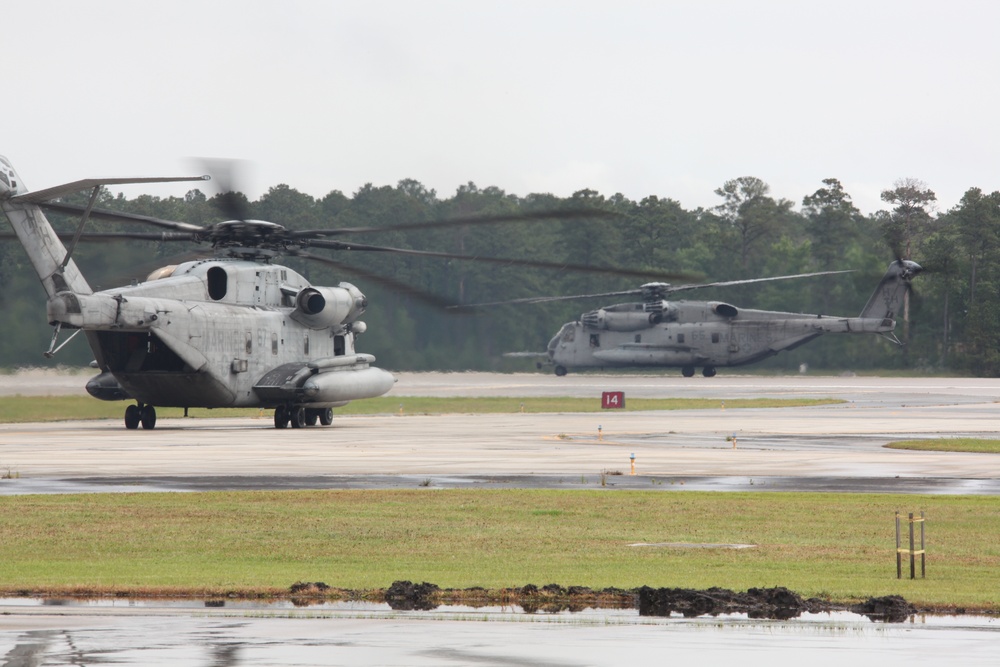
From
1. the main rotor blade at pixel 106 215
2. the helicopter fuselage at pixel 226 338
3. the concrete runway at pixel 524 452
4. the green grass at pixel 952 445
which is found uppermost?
the main rotor blade at pixel 106 215

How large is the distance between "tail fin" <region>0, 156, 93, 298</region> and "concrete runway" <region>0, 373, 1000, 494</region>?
4.65 metres

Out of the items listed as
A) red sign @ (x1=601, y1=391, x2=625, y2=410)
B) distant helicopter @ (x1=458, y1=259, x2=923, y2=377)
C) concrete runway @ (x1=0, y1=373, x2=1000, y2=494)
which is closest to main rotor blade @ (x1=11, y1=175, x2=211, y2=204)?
concrete runway @ (x1=0, y1=373, x2=1000, y2=494)

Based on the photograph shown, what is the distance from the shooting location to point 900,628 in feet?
45.3

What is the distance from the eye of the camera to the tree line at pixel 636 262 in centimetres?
9425

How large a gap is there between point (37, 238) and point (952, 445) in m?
26.9

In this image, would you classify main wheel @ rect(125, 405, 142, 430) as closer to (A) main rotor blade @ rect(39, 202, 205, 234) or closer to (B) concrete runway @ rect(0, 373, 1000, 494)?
(B) concrete runway @ rect(0, 373, 1000, 494)

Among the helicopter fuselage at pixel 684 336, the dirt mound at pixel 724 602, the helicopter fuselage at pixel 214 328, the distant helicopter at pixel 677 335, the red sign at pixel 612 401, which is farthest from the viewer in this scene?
the helicopter fuselage at pixel 684 336

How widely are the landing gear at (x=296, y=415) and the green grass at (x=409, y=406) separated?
30.7 feet

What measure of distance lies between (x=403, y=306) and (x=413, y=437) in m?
43.7

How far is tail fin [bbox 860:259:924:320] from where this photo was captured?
93.0 m

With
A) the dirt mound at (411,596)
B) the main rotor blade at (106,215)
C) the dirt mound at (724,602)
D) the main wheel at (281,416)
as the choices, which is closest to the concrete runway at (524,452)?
the main wheel at (281,416)

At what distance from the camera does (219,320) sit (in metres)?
48.0

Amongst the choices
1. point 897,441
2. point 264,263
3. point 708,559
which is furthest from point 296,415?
point 708,559

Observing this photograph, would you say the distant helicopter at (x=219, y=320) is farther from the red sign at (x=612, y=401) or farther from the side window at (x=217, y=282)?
the red sign at (x=612, y=401)
